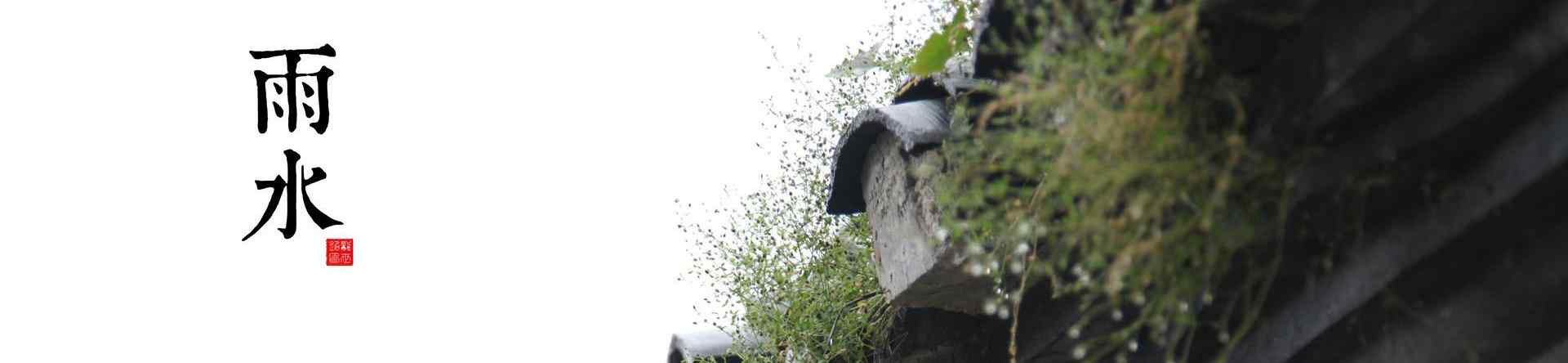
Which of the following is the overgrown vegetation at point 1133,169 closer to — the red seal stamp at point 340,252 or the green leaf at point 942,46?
the green leaf at point 942,46

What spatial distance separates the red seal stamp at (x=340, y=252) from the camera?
6262 mm

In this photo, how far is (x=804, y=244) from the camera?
10.2 feet

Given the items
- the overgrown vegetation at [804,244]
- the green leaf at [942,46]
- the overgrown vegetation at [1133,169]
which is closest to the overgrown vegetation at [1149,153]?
the overgrown vegetation at [1133,169]

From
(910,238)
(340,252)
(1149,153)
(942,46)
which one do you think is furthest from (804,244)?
(340,252)

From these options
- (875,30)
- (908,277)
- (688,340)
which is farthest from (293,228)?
(908,277)

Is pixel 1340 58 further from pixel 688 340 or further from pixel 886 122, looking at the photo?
pixel 688 340

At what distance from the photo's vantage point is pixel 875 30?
3.06 meters

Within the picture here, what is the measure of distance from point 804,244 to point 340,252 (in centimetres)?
401

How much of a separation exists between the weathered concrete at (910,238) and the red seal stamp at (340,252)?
4.45 metres

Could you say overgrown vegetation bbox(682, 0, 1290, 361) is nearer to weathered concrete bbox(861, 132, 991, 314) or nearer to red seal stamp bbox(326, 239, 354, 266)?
weathered concrete bbox(861, 132, 991, 314)

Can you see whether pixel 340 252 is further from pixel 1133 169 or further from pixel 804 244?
pixel 1133 169

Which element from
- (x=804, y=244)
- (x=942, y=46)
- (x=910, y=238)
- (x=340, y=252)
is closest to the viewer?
(x=942, y=46)

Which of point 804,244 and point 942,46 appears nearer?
point 942,46

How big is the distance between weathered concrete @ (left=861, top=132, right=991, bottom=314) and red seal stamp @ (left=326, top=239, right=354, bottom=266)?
445cm
